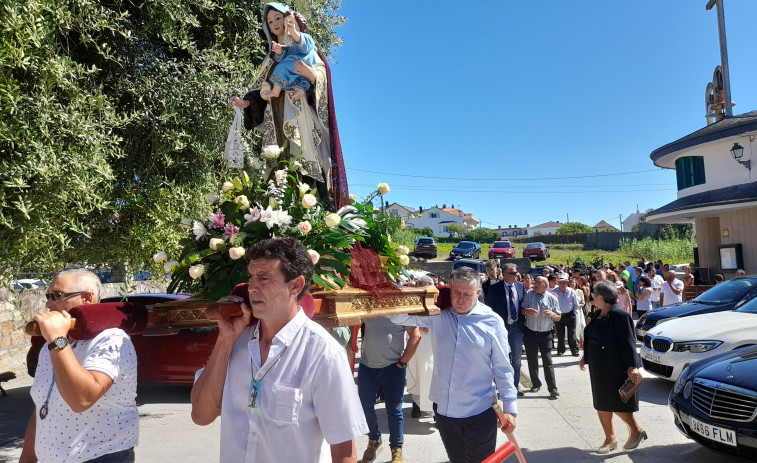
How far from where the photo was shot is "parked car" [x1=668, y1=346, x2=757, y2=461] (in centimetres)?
503

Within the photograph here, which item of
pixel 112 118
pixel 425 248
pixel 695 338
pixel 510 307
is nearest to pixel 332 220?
pixel 112 118

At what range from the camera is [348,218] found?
10.8ft

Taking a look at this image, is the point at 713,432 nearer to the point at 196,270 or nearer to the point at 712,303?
the point at 196,270

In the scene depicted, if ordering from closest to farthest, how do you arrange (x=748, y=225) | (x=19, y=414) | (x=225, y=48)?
(x=225, y=48)
(x=19, y=414)
(x=748, y=225)

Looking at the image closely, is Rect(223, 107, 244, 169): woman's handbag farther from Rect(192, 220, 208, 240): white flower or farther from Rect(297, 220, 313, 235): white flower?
Rect(297, 220, 313, 235): white flower

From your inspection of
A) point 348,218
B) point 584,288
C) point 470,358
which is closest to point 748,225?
point 584,288

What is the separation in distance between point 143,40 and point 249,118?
2912 millimetres

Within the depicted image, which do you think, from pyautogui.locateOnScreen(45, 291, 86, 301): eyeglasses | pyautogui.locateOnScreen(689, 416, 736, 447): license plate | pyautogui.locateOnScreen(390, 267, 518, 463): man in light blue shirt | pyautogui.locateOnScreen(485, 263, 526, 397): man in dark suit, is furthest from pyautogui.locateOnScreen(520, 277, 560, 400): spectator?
pyautogui.locateOnScreen(45, 291, 86, 301): eyeglasses

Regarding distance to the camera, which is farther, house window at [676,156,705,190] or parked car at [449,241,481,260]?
parked car at [449,241,481,260]

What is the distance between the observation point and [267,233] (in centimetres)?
291

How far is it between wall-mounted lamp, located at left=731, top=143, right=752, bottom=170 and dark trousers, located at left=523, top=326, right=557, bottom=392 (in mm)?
15453

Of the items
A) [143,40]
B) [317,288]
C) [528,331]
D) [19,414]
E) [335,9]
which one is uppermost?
[335,9]

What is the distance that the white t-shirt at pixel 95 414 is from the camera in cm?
269

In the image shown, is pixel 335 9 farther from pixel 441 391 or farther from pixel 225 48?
pixel 441 391
